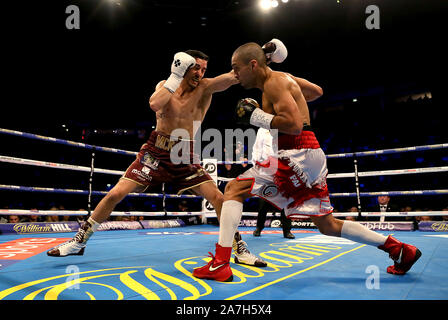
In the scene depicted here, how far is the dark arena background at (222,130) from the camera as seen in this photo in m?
1.47

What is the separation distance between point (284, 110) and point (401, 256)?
103 centimetres

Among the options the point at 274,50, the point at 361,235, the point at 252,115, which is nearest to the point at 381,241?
the point at 361,235

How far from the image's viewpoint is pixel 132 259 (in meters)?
2.04

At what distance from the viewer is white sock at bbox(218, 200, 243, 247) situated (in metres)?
1.59

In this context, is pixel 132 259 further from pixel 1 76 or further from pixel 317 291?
pixel 1 76

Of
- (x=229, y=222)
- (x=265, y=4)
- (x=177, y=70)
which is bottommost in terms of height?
(x=229, y=222)

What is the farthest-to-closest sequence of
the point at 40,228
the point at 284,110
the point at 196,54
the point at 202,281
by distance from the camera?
the point at 40,228
the point at 196,54
the point at 284,110
the point at 202,281

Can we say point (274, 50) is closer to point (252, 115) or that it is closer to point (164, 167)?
point (252, 115)

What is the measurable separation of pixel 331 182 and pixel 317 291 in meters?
9.23

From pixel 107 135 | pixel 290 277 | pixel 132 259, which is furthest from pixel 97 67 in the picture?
pixel 290 277

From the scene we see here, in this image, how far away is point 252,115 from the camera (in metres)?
1.62

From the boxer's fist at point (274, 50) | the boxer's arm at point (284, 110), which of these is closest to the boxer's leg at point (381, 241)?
the boxer's arm at point (284, 110)

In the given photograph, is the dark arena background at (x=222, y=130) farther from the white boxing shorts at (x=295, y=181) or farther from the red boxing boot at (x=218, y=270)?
the white boxing shorts at (x=295, y=181)

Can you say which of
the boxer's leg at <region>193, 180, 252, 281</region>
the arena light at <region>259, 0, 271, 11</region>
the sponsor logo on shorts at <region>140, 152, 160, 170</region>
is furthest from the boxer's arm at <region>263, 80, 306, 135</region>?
the arena light at <region>259, 0, 271, 11</region>
